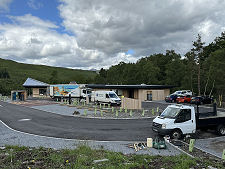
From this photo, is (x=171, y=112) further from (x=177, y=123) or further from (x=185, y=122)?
(x=185, y=122)

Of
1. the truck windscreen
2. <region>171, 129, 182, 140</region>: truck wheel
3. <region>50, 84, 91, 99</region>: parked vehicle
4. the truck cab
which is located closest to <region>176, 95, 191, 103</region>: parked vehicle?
<region>50, 84, 91, 99</region>: parked vehicle

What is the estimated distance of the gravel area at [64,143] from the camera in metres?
10.3

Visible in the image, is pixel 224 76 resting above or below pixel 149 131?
above

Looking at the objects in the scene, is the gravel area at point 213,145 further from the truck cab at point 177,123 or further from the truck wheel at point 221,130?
the truck cab at point 177,123

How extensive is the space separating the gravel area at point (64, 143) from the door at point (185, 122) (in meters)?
2.13

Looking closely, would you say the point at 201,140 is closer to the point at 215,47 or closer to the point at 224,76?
the point at 224,76

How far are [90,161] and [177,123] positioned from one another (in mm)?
6986

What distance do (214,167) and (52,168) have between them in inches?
251

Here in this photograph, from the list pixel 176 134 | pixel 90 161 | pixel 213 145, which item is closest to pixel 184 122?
pixel 176 134

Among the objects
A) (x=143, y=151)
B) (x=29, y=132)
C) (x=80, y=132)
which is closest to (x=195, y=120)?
(x=143, y=151)

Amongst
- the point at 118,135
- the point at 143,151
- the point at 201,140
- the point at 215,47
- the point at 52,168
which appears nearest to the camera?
the point at 52,168

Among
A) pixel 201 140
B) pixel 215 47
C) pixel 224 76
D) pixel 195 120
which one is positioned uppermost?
pixel 215 47

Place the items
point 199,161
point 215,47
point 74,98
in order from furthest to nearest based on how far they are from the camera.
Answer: point 215,47
point 74,98
point 199,161

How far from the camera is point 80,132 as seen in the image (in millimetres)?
15102
